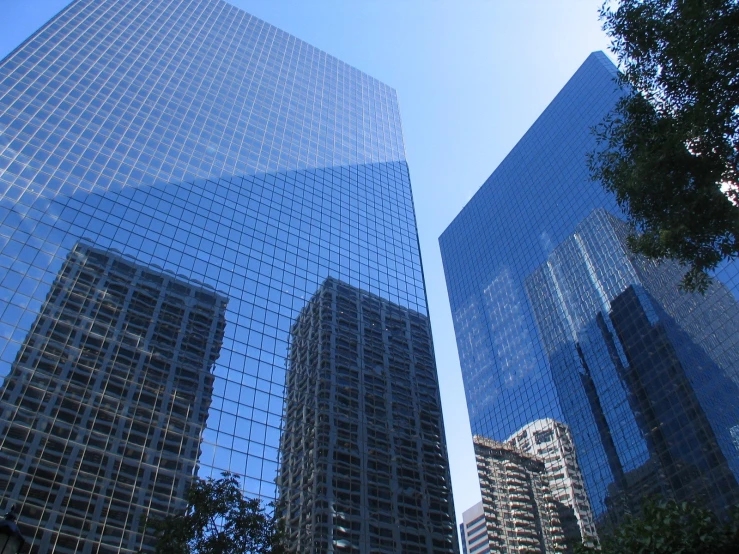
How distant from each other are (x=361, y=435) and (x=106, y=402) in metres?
19.3

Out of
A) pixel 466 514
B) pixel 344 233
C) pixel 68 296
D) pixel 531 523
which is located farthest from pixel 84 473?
pixel 466 514

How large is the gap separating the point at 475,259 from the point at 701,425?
57.1 metres

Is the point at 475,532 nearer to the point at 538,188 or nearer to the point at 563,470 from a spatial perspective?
the point at 563,470

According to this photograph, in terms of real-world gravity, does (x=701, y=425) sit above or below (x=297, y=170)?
below

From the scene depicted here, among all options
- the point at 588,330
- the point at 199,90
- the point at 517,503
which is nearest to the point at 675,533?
the point at 588,330

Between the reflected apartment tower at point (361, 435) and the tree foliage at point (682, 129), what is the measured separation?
95.2 feet

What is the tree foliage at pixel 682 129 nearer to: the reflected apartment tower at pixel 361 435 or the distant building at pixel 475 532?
the reflected apartment tower at pixel 361 435

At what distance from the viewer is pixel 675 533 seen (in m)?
14.4

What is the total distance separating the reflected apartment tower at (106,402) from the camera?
3244 cm

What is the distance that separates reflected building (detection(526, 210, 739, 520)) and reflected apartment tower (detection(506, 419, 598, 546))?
90.1 inches

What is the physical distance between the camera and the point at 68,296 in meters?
40.3

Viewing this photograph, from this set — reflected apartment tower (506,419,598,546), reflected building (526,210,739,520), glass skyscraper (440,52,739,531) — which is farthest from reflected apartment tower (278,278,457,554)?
reflected apartment tower (506,419,598,546)

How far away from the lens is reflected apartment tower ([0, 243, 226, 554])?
106 feet

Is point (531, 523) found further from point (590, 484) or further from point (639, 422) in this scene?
point (639, 422)
